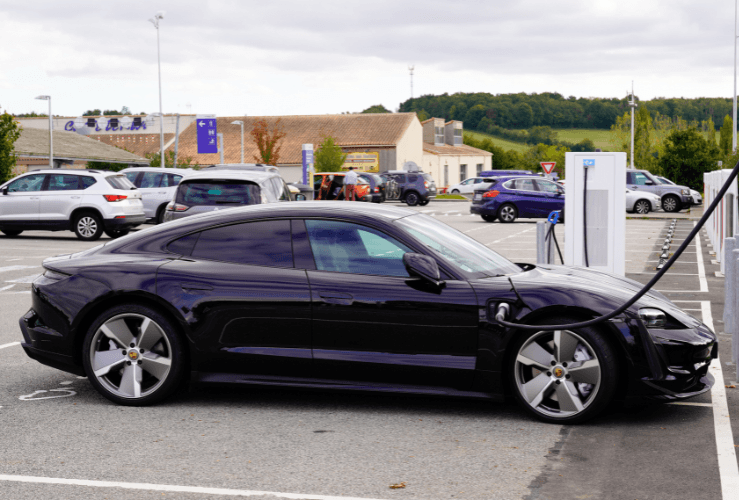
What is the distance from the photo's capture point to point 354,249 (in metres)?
5.75

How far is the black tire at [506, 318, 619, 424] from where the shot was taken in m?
5.32

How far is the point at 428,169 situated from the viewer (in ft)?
258

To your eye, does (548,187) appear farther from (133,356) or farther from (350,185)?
(133,356)

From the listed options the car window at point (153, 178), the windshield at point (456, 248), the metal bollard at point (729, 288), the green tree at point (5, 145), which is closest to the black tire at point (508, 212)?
the car window at point (153, 178)

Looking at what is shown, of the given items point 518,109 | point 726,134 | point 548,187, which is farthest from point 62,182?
point 518,109

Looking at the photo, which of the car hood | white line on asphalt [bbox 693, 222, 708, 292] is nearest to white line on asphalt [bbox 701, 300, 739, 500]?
the car hood

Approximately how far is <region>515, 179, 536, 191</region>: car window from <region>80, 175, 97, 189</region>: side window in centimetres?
1433

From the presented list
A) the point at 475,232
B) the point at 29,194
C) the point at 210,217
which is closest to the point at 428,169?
the point at 475,232

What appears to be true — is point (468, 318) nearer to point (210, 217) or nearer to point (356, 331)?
point (356, 331)

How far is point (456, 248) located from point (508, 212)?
79.6 ft

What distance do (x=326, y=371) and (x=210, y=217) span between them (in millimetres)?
1379

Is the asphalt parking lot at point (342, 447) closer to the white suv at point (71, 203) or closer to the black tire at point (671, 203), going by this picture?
the white suv at point (71, 203)

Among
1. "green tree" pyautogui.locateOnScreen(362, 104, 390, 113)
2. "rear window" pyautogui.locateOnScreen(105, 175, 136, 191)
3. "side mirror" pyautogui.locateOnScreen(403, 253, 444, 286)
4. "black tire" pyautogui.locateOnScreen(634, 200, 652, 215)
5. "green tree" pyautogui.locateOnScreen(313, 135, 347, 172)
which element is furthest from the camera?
"green tree" pyautogui.locateOnScreen(362, 104, 390, 113)

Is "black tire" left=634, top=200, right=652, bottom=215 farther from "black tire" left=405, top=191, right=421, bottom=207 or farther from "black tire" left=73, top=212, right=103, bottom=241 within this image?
"black tire" left=73, top=212, right=103, bottom=241
